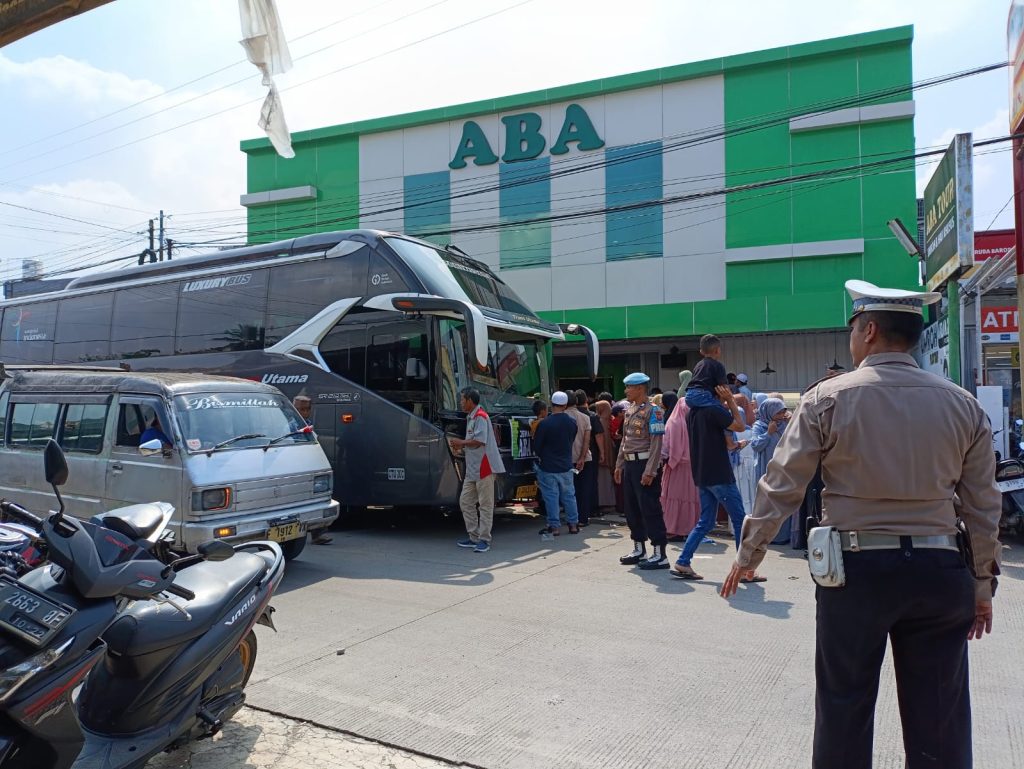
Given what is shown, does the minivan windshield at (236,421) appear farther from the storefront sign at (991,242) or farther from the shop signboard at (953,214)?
the storefront sign at (991,242)

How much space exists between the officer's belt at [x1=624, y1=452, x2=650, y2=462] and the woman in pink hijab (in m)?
0.77

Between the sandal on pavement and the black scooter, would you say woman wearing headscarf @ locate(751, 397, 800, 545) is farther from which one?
the black scooter

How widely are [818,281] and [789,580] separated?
1542cm

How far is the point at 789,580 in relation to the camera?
7121 mm

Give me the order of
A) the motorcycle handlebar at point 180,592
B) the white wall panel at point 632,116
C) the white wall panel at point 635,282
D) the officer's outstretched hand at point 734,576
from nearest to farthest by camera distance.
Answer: the officer's outstretched hand at point 734,576
the motorcycle handlebar at point 180,592
the white wall panel at point 635,282
the white wall panel at point 632,116

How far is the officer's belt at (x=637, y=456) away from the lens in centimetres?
745

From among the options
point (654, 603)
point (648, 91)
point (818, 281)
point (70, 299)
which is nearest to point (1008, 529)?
point (654, 603)

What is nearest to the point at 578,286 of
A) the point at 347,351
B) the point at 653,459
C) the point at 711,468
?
the point at 347,351

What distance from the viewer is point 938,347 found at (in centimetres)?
1222

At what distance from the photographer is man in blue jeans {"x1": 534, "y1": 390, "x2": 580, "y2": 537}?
31.8 ft

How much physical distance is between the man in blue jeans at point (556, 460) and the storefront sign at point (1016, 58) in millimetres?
7054

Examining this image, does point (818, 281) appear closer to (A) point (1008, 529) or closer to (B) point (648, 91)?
(B) point (648, 91)

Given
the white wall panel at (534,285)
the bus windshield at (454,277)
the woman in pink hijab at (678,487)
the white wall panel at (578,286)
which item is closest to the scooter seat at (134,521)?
the woman in pink hijab at (678,487)

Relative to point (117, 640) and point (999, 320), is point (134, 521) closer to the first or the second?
point (117, 640)
